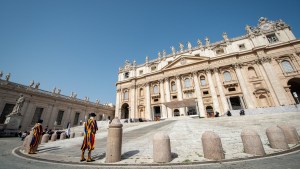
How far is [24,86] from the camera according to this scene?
26328 mm

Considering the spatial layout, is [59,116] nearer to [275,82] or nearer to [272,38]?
[275,82]

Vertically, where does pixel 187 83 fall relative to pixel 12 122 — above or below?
above

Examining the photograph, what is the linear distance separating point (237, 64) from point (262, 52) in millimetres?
4855

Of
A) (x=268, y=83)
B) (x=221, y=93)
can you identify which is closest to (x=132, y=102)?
(x=221, y=93)

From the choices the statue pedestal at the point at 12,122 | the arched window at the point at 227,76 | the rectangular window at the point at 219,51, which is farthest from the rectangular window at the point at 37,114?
the rectangular window at the point at 219,51

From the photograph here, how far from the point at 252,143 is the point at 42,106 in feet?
115

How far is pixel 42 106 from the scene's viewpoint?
91.6 feet

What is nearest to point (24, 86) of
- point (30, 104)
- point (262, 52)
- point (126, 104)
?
point (30, 104)

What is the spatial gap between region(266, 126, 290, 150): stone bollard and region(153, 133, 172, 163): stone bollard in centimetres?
419

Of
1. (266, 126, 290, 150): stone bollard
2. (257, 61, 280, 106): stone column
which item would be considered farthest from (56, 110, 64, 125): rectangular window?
(257, 61, 280, 106): stone column

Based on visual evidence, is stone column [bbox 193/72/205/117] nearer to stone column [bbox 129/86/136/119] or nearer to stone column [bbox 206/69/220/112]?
stone column [bbox 206/69/220/112]

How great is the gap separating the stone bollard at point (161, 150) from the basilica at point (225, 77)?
20.4 metres

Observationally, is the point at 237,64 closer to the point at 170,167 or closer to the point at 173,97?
the point at 173,97

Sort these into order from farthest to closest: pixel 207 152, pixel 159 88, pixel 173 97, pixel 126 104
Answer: pixel 126 104, pixel 159 88, pixel 173 97, pixel 207 152
